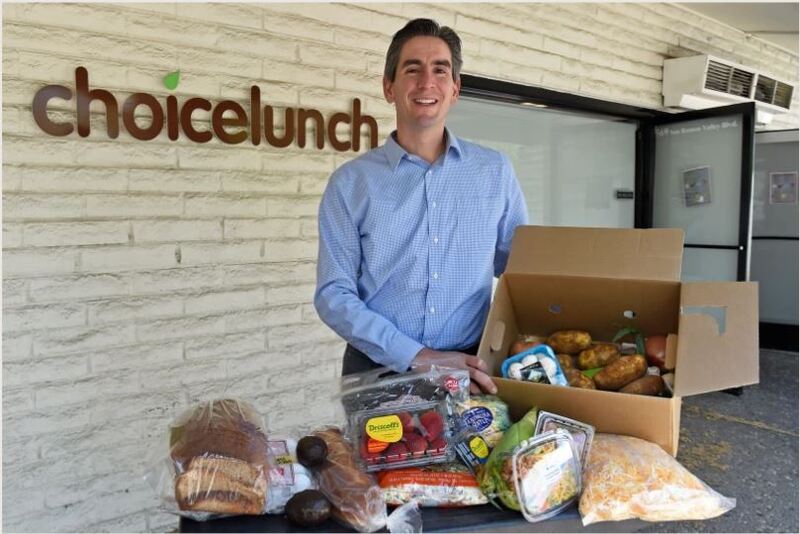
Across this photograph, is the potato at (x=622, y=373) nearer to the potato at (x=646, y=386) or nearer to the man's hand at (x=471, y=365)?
the potato at (x=646, y=386)

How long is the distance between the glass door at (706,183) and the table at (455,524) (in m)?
5.05

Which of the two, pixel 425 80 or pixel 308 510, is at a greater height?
pixel 425 80

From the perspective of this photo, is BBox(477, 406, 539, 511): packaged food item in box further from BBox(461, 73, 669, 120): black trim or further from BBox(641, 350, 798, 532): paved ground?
BBox(461, 73, 669, 120): black trim

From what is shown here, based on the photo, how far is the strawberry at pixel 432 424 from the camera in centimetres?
117

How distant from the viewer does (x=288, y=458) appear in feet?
3.84

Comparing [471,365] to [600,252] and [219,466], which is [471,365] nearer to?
[600,252]

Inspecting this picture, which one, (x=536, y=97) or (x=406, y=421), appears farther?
(x=536, y=97)

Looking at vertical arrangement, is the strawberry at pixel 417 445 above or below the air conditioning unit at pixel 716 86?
below

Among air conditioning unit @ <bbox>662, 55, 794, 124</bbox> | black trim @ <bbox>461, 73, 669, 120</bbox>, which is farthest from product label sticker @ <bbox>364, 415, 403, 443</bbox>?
air conditioning unit @ <bbox>662, 55, 794, 124</bbox>

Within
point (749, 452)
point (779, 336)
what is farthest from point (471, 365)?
point (779, 336)

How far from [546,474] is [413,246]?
883 millimetres

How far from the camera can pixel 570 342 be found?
1537 mm

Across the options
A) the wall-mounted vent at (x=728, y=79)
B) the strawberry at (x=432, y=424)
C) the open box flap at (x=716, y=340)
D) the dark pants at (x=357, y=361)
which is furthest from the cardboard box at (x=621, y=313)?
the wall-mounted vent at (x=728, y=79)

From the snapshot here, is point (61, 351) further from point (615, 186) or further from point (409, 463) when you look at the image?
point (615, 186)
